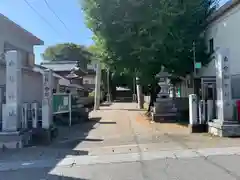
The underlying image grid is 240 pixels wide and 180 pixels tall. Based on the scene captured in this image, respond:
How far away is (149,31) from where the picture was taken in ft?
62.9

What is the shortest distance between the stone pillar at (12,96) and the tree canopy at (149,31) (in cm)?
847

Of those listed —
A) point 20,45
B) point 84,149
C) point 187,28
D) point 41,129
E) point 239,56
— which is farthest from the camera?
point 187,28

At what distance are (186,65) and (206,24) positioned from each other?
112 inches

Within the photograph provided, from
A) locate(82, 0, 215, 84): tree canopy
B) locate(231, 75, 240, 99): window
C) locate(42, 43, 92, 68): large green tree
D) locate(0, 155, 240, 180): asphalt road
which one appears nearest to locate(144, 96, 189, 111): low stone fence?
locate(82, 0, 215, 84): tree canopy

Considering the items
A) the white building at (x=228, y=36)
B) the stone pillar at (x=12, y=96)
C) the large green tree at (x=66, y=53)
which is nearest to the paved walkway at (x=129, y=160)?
the stone pillar at (x=12, y=96)

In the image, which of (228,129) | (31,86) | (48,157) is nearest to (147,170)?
(48,157)

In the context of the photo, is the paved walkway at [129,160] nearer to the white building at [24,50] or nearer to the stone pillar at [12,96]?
the stone pillar at [12,96]

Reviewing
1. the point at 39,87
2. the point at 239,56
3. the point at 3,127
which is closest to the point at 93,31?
the point at 39,87

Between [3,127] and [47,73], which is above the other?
[47,73]

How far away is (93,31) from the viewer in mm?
20922

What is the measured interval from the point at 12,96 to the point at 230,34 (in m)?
12.1

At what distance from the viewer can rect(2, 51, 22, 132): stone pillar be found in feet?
38.9

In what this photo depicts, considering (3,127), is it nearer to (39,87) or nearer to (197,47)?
(39,87)

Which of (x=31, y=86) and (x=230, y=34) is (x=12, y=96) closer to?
(x=31, y=86)
